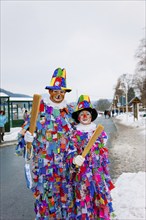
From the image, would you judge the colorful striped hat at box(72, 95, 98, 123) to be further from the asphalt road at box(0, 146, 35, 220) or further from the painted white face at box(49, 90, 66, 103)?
the asphalt road at box(0, 146, 35, 220)

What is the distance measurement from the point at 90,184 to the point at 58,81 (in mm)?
1235

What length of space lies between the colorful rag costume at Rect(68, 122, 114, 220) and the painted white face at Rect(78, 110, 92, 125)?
0.07 metres

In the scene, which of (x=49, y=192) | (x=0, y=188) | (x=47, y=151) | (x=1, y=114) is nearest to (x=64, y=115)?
(x=47, y=151)

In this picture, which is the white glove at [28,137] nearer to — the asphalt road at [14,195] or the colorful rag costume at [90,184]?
the colorful rag costume at [90,184]

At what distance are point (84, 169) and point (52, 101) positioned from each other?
0.86 m

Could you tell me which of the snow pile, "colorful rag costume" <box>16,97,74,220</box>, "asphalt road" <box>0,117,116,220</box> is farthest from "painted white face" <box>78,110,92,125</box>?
"asphalt road" <box>0,117,116,220</box>

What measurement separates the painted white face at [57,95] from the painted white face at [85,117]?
0.98ft

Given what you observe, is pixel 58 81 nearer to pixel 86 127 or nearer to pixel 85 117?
pixel 85 117

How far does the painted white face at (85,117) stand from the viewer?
9.04 ft

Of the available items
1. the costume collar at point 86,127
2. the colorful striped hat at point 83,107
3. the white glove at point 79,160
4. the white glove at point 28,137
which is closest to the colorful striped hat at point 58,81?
the colorful striped hat at point 83,107

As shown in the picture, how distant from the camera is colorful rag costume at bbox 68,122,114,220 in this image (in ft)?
8.45

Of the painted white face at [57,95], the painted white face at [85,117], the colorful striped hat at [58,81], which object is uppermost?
the colorful striped hat at [58,81]

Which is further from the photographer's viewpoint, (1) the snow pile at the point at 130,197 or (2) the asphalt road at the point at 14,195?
(2) the asphalt road at the point at 14,195

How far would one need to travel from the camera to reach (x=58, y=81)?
2.79m
